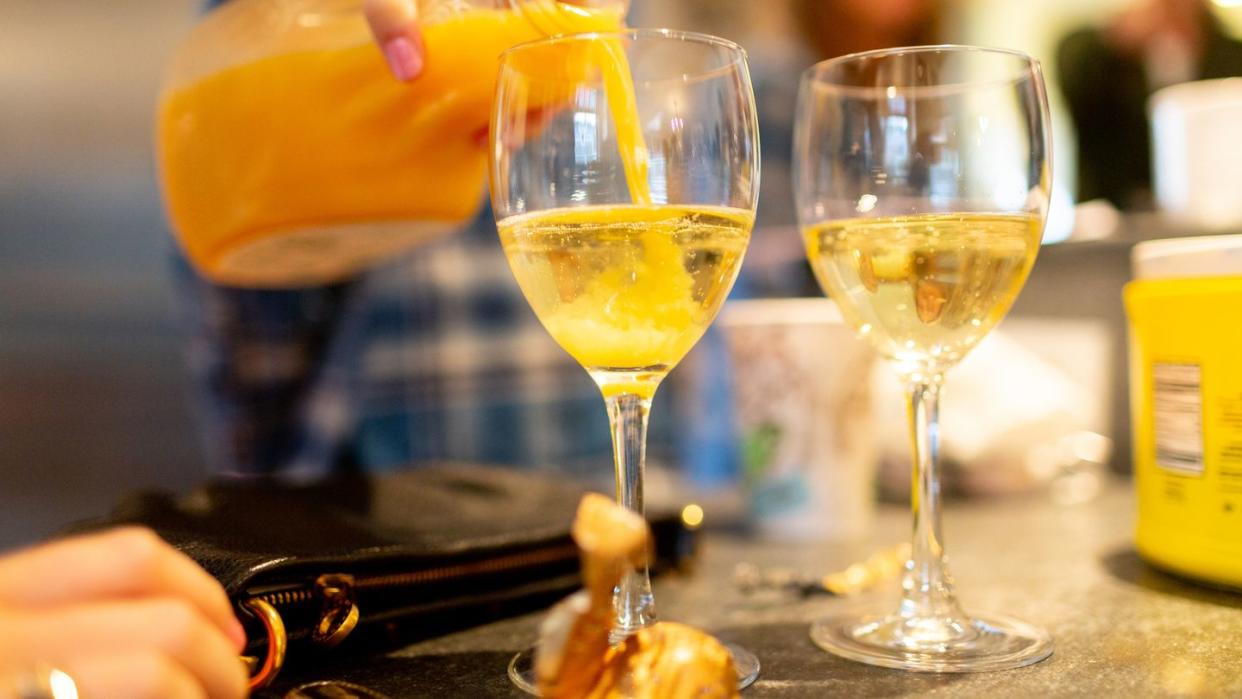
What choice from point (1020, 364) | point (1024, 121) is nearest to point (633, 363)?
point (1024, 121)

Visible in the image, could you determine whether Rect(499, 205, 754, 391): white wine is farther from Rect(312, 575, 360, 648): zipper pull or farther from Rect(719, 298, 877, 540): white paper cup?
Rect(719, 298, 877, 540): white paper cup

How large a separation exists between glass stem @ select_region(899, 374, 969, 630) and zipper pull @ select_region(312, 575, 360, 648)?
0.33 meters

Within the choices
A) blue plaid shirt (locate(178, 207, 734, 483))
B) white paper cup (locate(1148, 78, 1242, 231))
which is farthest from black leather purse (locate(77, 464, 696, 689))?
white paper cup (locate(1148, 78, 1242, 231))

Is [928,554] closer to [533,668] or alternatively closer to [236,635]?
[533,668]

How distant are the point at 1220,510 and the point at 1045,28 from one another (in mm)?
2479

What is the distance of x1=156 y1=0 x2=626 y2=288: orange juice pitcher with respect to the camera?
63 cm

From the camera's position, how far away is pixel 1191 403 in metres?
0.63

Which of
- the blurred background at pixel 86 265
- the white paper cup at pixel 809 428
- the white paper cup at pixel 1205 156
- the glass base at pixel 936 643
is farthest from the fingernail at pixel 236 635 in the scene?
the blurred background at pixel 86 265

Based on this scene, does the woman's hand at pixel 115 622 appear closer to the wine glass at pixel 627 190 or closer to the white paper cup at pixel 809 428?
the wine glass at pixel 627 190

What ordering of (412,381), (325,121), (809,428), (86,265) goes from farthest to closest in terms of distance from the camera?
(86,265) → (412,381) → (809,428) → (325,121)

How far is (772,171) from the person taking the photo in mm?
2055

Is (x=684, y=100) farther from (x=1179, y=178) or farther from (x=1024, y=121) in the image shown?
(x=1179, y=178)

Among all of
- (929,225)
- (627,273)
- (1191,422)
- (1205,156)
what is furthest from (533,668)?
(1205,156)

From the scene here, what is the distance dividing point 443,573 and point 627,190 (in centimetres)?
27
